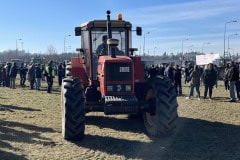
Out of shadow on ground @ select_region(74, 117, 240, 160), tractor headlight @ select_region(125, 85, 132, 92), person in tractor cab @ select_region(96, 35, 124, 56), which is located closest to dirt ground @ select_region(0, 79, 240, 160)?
shadow on ground @ select_region(74, 117, 240, 160)

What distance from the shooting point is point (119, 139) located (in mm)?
9148

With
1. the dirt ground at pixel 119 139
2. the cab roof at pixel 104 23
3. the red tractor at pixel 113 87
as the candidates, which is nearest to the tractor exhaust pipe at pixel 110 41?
the red tractor at pixel 113 87

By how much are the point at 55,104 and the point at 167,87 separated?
8.11 meters

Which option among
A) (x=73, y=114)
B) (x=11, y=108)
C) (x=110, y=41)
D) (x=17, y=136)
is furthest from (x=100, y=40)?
(x=11, y=108)

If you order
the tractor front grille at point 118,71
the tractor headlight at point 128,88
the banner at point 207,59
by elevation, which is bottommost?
the tractor headlight at point 128,88

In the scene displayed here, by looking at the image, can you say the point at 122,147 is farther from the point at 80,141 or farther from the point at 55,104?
the point at 55,104

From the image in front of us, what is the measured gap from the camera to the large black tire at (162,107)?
8.90 meters

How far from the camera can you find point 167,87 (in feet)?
30.1

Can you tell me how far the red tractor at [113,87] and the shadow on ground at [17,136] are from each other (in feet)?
3.01

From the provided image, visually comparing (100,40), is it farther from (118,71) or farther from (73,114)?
(73,114)

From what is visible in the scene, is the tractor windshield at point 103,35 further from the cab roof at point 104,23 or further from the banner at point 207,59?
the banner at point 207,59

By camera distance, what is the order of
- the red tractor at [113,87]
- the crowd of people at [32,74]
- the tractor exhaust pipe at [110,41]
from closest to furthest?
1. the red tractor at [113,87]
2. the tractor exhaust pipe at [110,41]
3. the crowd of people at [32,74]

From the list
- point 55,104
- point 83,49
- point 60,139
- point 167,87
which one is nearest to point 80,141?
point 60,139

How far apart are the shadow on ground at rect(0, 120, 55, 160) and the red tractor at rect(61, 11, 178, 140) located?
3.01 feet
